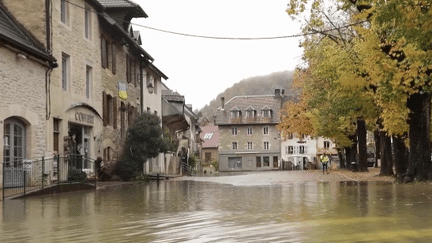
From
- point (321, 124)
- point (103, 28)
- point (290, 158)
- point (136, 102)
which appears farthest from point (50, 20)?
point (290, 158)

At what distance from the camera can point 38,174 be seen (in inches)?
821

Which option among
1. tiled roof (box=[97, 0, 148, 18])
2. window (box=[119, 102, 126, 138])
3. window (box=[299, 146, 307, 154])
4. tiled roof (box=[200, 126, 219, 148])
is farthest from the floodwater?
tiled roof (box=[200, 126, 219, 148])

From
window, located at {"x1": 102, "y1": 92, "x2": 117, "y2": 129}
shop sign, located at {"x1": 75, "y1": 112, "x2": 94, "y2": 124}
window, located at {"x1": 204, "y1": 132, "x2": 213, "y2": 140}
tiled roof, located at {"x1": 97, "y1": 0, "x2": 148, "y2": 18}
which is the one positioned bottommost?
shop sign, located at {"x1": 75, "y1": 112, "x2": 94, "y2": 124}

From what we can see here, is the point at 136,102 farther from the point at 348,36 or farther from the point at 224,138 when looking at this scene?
the point at 224,138

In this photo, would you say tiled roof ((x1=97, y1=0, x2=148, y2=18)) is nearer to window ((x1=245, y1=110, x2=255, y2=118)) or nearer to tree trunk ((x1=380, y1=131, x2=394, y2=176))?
tree trunk ((x1=380, y1=131, x2=394, y2=176))

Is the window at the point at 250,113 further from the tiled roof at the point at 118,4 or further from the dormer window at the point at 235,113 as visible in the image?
Result: the tiled roof at the point at 118,4

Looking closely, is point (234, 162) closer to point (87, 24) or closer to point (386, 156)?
point (386, 156)

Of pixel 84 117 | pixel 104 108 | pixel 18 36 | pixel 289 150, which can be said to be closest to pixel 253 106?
pixel 289 150

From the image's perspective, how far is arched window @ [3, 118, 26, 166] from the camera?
20.0 meters

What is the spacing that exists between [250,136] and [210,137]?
83.7ft

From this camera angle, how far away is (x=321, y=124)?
46.0 meters

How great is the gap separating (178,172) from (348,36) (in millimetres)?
25492

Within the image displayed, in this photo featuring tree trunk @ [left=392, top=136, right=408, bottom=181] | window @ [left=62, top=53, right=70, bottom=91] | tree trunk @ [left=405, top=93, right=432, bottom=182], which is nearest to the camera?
tree trunk @ [left=405, top=93, right=432, bottom=182]

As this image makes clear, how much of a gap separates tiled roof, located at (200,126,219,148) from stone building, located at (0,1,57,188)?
90454 millimetres
